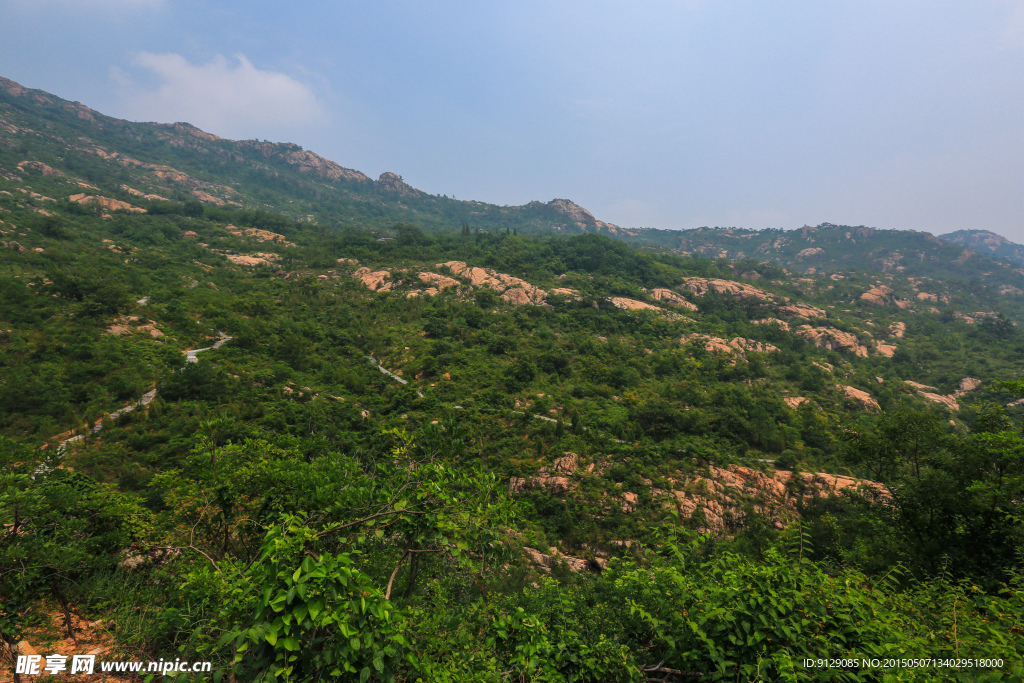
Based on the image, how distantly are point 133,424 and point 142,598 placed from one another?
13279 millimetres

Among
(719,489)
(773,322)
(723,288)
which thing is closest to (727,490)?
(719,489)

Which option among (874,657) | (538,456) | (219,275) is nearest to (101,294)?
(219,275)

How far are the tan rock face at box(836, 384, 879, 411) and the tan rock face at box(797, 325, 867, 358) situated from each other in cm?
1275

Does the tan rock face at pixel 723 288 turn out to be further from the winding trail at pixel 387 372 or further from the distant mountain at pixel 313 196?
the winding trail at pixel 387 372

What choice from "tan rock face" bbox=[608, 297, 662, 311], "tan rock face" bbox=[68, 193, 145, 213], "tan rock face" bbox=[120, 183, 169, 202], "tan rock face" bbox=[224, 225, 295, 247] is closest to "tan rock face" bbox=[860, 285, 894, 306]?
"tan rock face" bbox=[608, 297, 662, 311]

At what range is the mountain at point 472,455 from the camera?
4.11 m

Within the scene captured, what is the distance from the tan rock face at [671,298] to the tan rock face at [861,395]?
62.6ft

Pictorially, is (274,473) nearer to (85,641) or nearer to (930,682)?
(85,641)

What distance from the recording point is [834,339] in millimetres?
39500

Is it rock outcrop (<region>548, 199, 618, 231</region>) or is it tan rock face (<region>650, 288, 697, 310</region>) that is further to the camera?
rock outcrop (<region>548, 199, 618, 231</region>)

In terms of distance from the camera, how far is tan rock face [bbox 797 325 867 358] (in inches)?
1522

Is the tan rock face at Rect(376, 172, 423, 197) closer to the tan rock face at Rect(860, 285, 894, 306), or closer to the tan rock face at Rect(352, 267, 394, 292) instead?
the tan rock face at Rect(352, 267, 394, 292)

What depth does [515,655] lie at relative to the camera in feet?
13.6

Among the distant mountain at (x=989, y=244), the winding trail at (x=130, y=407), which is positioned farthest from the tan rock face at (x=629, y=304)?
the distant mountain at (x=989, y=244)
